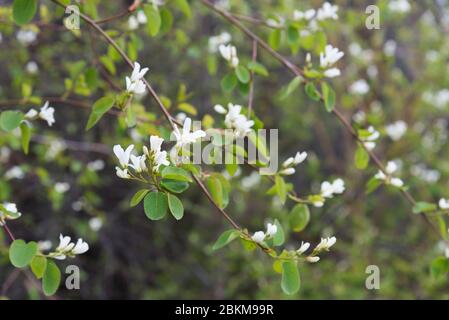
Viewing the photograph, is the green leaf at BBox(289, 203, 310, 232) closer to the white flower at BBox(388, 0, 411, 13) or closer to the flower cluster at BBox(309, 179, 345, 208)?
the flower cluster at BBox(309, 179, 345, 208)

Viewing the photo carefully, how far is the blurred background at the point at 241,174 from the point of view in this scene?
3.05 metres

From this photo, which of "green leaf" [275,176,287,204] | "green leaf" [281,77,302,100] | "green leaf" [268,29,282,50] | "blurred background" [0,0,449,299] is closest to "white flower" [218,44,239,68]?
"green leaf" [281,77,302,100]

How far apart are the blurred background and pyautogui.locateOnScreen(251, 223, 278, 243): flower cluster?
1656mm

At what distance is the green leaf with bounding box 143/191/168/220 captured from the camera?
1.13 meters

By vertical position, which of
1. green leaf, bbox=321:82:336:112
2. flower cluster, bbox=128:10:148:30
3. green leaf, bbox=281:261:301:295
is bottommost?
green leaf, bbox=281:261:301:295

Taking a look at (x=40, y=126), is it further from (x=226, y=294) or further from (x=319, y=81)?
(x=319, y=81)

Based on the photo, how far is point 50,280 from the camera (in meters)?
1.22

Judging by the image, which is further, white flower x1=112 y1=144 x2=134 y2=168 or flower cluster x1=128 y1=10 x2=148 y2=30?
flower cluster x1=128 y1=10 x2=148 y2=30

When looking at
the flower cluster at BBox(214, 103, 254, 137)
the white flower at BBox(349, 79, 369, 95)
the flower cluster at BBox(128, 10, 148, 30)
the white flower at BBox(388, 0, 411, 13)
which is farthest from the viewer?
the white flower at BBox(349, 79, 369, 95)

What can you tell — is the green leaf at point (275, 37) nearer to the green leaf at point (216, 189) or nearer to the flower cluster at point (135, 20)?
the flower cluster at point (135, 20)

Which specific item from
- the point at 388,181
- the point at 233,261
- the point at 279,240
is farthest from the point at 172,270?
the point at 279,240

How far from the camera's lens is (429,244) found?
3580 millimetres

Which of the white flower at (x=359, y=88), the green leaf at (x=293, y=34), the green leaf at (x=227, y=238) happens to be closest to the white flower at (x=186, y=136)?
the green leaf at (x=227, y=238)

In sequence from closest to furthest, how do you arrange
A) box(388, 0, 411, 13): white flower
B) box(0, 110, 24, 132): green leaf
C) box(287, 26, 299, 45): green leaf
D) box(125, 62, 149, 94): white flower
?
box(125, 62, 149, 94): white flower, box(0, 110, 24, 132): green leaf, box(287, 26, 299, 45): green leaf, box(388, 0, 411, 13): white flower
